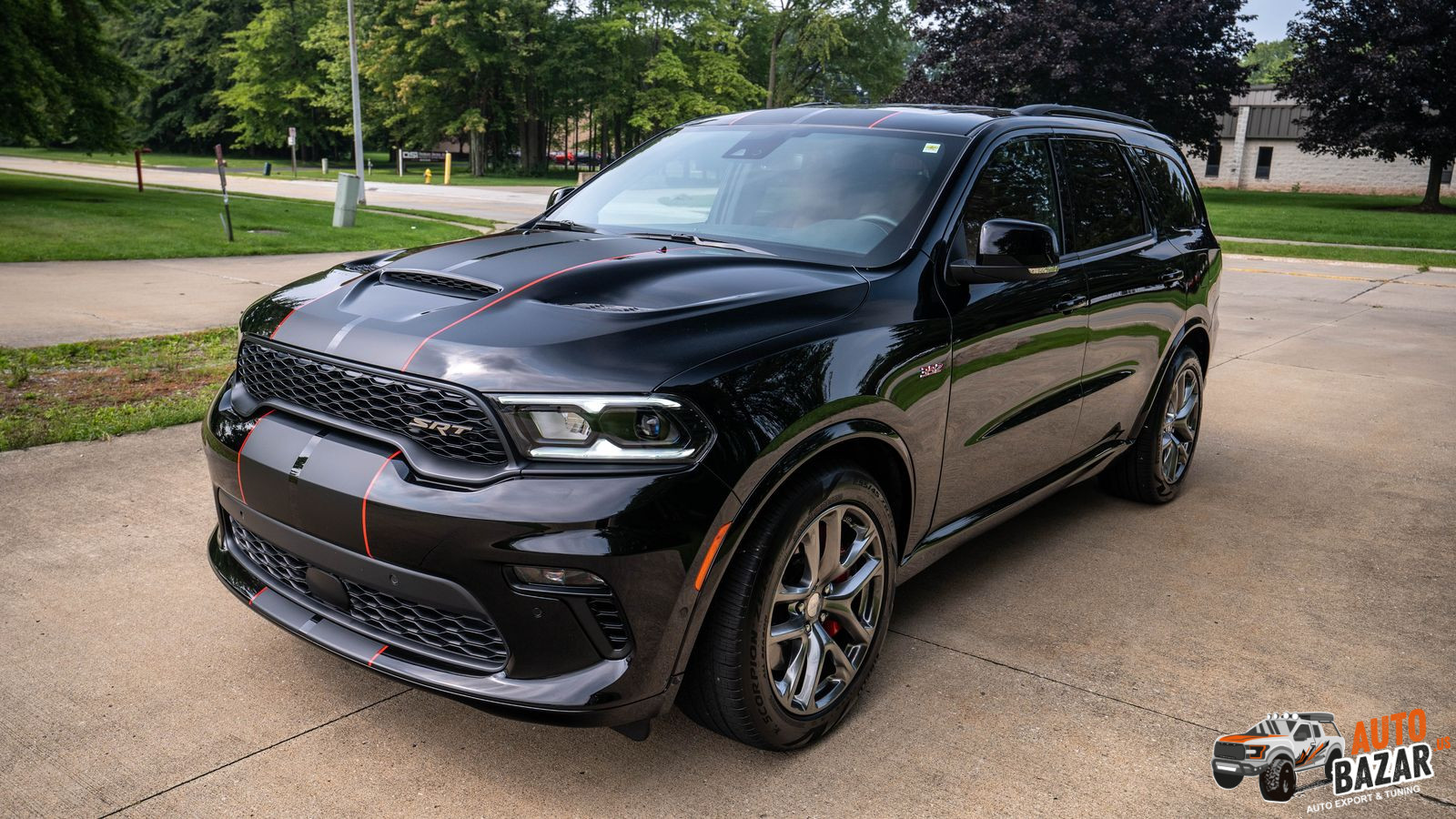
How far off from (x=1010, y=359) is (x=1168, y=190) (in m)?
2.12

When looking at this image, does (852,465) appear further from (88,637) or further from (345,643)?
(88,637)

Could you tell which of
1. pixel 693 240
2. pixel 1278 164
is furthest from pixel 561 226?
pixel 1278 164

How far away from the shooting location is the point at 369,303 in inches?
114

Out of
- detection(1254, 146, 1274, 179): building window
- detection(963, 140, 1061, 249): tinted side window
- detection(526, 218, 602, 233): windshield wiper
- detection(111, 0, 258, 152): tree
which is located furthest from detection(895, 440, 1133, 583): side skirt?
detection(111, 0, 258, 152): tree

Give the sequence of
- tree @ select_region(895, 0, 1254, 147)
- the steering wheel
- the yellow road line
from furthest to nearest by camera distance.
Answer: tree @ select_region(895, 0, 1254, 147), the yellow road line, the steering wheel

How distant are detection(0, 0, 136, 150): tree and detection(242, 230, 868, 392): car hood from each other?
19.1 metres

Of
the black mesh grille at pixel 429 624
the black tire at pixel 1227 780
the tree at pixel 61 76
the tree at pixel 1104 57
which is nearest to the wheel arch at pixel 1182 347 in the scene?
the black tire at pixel 1227 780

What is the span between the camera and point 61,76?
19297 mm

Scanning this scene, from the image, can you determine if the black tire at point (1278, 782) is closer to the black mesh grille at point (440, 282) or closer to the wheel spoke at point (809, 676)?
the wheel spoke at point (809, 676)

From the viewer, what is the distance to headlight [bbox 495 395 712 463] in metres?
2.45

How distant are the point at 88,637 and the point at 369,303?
1605mm

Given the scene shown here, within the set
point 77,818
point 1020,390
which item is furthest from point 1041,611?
point 77,818

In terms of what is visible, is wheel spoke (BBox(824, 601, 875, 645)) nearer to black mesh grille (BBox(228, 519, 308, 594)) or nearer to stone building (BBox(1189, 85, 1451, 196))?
black mesh grille (BBox(228, 519, 308, 594))

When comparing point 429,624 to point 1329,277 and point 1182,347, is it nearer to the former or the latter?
point 1182,347
